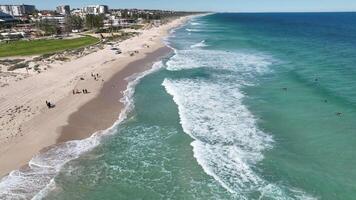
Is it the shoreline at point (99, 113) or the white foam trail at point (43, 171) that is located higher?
the white foam trail at point (43, 171)

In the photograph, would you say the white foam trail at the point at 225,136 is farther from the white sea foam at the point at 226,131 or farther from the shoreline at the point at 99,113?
the shoreline at the point at 99,113

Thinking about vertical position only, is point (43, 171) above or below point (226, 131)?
above

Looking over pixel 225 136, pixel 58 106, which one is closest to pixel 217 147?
pixel 225 136

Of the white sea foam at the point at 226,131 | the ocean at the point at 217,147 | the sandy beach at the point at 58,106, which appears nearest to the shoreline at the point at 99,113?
the sandy beach at the point at 58,106

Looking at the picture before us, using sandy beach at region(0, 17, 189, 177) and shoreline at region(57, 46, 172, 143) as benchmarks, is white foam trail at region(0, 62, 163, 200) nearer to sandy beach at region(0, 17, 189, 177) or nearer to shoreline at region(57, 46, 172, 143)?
sandy beach at region(0, 17, 189, 177)

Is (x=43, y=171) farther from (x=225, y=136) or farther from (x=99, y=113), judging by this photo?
(x=225, y=136)

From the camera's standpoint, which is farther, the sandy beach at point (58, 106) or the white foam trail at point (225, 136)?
the sandy beach at point (58, 106)
